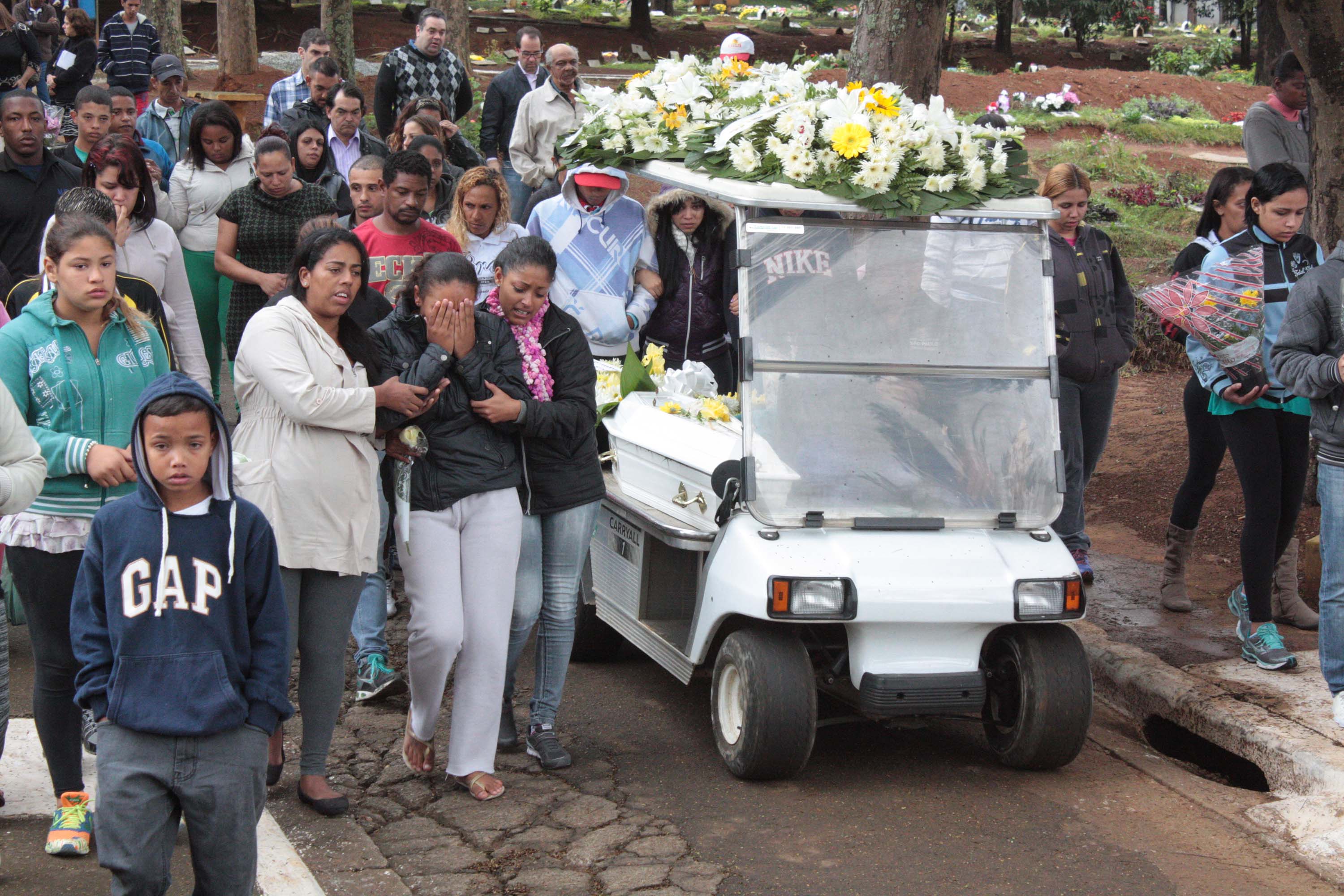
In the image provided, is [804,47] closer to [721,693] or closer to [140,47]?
[140,47]

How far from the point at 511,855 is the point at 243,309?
376 cm

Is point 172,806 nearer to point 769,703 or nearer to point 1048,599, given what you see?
point 769,703

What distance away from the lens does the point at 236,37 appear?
23.0 meters

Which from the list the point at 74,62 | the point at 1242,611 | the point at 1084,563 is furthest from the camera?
the point at 74,62

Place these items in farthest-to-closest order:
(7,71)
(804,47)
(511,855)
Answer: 1. (804,47)
2. (7,71)
3. (511,855)

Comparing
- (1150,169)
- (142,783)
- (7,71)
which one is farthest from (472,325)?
(1150,169)

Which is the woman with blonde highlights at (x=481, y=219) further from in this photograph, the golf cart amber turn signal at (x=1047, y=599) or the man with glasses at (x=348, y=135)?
the golf cart amber turn signal at (x=1047, y=599)

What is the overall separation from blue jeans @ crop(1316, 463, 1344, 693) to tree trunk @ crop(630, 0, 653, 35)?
37212 mm

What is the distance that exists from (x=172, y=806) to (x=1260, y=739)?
13.7 ft

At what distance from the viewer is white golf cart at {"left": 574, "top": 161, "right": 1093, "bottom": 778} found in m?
4.85

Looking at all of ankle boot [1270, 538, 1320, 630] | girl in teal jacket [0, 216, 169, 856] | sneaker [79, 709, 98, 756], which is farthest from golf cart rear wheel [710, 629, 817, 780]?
ankle boot [1270, 538, 1320, 630]

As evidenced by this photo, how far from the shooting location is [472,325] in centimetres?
482

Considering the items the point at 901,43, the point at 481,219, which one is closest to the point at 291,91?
the point at 901,43

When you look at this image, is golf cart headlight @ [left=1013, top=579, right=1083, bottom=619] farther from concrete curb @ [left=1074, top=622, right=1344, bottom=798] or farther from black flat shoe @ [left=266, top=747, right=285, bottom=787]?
black flat shoe @ [left=266, top=747, right=285, bottom=787]
